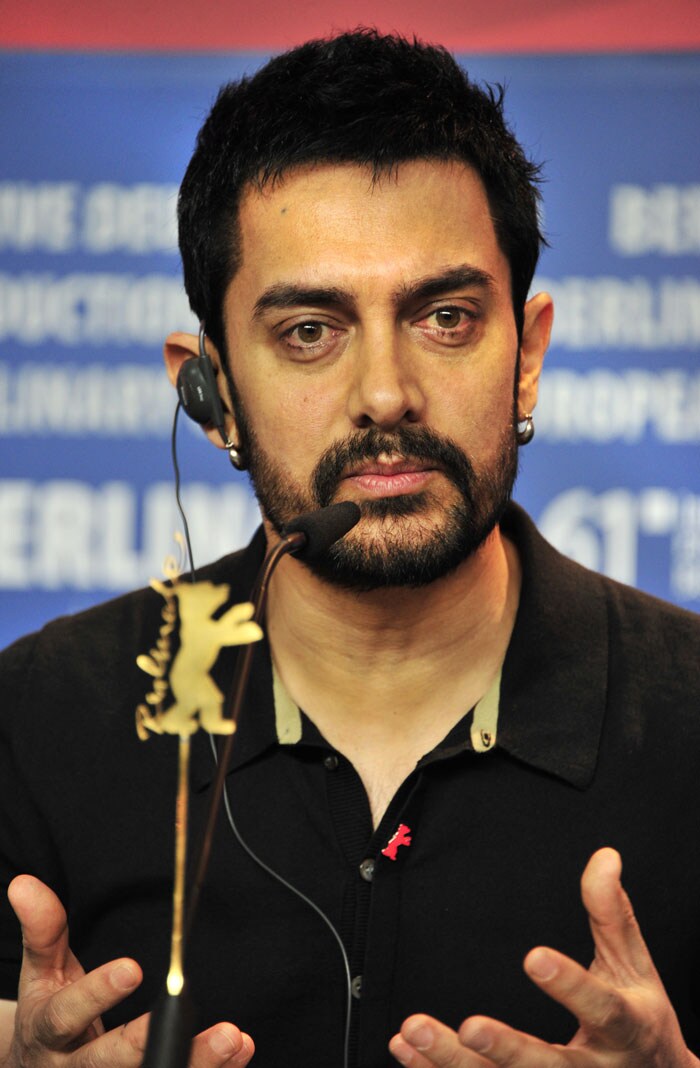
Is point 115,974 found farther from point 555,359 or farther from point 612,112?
point 612,112

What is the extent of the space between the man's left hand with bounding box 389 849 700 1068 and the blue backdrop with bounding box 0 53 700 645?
1.44m

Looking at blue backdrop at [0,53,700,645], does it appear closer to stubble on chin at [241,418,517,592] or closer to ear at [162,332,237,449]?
ear at [162,332,237,449]

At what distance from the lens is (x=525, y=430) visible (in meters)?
1.92

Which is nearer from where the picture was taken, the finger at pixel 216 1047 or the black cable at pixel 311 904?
the finger at pixel 216 1047

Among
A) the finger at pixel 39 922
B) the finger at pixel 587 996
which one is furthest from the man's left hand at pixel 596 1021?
the finger at pixel 39 922

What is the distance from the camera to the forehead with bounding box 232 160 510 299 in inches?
68.1

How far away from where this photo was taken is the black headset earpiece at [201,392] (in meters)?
1.88

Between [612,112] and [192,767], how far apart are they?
160 centimetres

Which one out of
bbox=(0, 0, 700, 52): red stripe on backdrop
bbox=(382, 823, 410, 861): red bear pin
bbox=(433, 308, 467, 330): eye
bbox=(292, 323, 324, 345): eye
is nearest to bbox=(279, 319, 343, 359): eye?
bbox=(292, 323, 324, 345): eye

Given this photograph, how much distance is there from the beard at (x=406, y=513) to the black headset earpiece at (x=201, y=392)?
156 millimetres

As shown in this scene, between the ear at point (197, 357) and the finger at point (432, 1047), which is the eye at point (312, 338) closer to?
the ear at point (197, 357)

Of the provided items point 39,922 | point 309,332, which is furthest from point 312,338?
point 39,922

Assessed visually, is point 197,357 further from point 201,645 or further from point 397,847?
point 201,645

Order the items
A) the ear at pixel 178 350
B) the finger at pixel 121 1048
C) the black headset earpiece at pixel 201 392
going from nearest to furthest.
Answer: the finger at pixel 121 1048 < the black headset earpiece at pixel 201 392 < the ear at pixel 178 350
